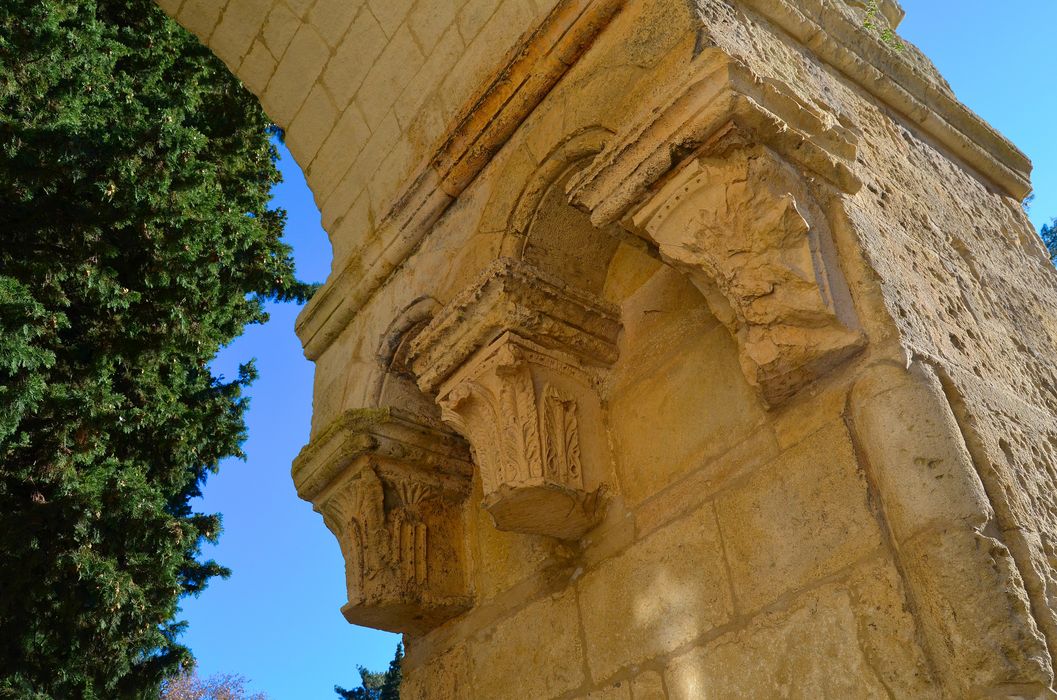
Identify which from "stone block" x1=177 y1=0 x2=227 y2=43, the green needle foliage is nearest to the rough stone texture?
"stone block" x1=177 y1=0 x2=227 y2=43

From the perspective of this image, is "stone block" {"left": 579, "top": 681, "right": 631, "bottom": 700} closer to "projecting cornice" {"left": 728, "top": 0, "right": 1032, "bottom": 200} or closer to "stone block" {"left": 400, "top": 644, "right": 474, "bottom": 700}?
"stone block" {"left": 400, "top": 644, "right": 474, "bottom": 700}

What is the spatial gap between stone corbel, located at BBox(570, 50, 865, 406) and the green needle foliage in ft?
16.8

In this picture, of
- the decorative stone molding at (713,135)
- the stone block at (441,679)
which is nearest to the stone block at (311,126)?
the decorative stone molding at (713,135)

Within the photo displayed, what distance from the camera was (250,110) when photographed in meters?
8.59

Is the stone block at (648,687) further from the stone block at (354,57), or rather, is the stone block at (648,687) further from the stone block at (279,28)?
the stone block at (279,28)

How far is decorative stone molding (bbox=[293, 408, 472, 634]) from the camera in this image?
2.68 meters

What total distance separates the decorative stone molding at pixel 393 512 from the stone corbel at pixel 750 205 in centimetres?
109

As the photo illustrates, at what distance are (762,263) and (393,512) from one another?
1.44m

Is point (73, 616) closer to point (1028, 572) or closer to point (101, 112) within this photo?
point (101, 112)

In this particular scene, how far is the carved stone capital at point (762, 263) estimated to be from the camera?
1834 mm

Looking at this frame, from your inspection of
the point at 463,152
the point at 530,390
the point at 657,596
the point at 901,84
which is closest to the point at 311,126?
the point at 463,152

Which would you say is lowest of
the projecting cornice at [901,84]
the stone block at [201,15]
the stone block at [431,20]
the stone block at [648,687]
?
the stone block at [648,687]

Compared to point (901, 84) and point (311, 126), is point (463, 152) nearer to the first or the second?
point (311, 126)

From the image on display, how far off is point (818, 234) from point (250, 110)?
25.3ft
